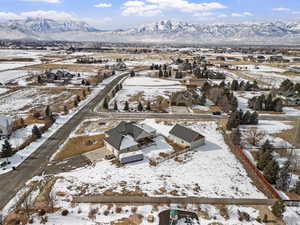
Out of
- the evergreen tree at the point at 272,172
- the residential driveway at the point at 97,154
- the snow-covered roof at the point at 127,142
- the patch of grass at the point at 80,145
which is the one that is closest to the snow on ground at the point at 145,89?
the patch of grass at the point at 80,145

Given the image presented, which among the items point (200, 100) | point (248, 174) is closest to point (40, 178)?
point (248, 174)

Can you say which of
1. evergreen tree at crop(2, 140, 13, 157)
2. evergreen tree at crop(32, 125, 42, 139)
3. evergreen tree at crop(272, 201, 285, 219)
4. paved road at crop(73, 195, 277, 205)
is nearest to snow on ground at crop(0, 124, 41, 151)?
evergreen tree at crop(32, 125, 42, 139)

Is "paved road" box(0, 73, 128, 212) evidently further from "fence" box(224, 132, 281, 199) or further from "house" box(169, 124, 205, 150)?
"fence" box(224, 132, 281, 199)

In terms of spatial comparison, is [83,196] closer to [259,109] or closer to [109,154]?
[109,154]

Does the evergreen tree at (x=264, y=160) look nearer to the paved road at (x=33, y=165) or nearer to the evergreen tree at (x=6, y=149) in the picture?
the paved road at (x=33, y=165)

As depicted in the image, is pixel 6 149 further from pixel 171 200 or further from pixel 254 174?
pixel 254 174

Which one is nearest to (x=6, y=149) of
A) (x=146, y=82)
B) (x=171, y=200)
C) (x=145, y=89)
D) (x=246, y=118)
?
(x=171, y=200)

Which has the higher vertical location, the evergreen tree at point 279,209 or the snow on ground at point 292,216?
the evergreen tree at point 279,209
